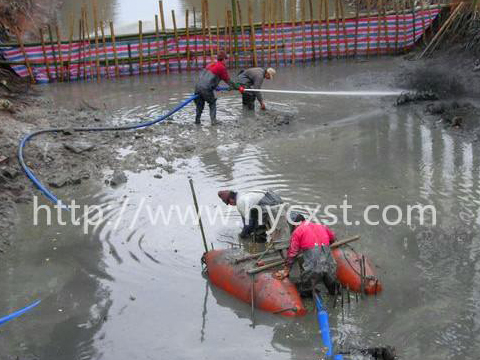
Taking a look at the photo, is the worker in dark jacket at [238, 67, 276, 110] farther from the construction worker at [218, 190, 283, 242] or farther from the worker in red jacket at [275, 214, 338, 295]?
the worker in red jacket at [275, 214, 338, 295]

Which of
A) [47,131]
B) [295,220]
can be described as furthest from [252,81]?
[295,220]

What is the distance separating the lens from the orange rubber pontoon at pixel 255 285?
7.15 m

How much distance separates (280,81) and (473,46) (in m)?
5.39

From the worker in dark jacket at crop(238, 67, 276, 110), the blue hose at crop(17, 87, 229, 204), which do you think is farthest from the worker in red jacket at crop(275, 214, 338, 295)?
the worker in dark jacket at crop(238, 67, 276, 110)

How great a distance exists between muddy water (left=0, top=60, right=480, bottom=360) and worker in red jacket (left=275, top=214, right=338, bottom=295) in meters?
0.41

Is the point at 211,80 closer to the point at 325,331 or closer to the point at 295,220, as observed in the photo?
the point at 295,220

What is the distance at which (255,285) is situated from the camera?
739 cm

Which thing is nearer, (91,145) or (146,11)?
(91,145)

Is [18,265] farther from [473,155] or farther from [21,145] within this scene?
[473,155]

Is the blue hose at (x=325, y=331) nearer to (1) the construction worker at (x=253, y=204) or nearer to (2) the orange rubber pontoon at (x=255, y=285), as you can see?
(2) the orange rubber pontoon at (x=255, y=285)

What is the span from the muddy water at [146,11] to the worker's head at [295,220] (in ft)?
57.6

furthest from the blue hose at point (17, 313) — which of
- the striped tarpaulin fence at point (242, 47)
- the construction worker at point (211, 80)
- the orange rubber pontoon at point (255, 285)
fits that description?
the striped tarpaulin fence at point (242, 47)

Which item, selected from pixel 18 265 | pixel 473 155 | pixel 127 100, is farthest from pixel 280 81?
pixel 18 265

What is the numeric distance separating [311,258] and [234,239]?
212 cm
